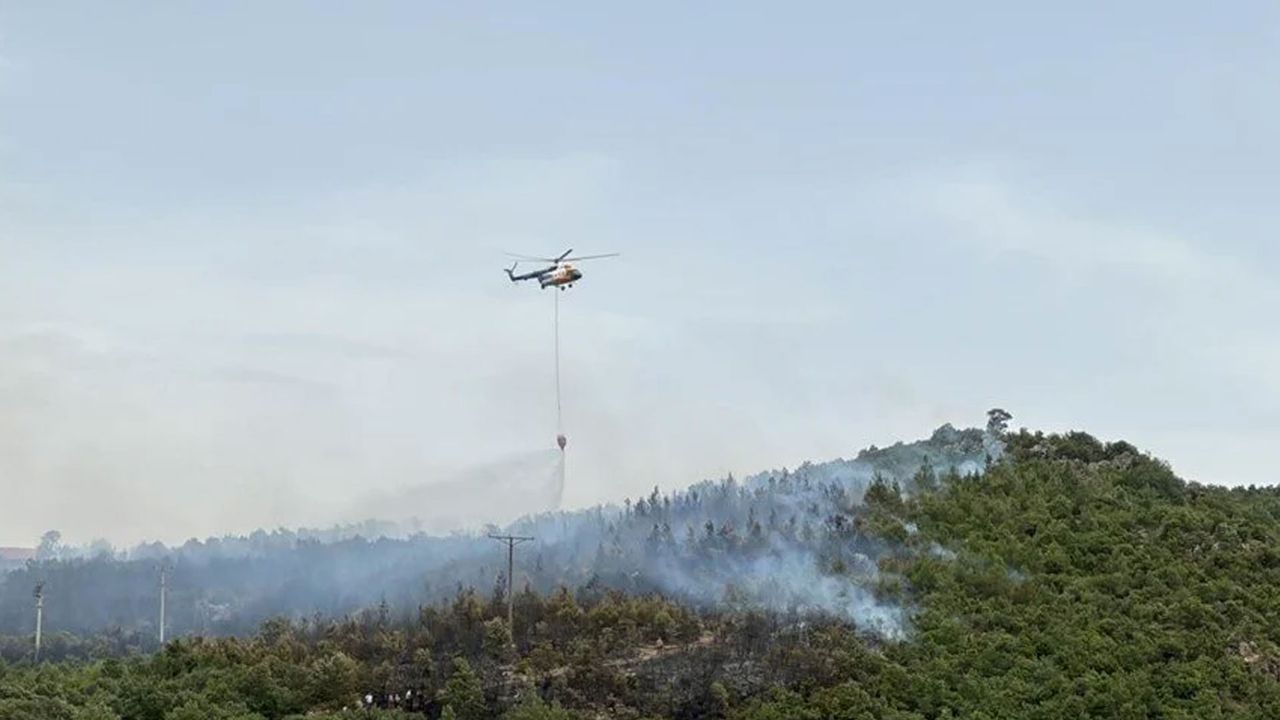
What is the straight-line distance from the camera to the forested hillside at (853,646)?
61.9 meters

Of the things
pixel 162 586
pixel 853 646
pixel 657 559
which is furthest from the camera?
pixel 162 586

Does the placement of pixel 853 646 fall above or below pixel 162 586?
below

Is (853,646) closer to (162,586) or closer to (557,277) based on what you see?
(557,277)

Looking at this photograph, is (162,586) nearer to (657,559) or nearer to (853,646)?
(657,559)

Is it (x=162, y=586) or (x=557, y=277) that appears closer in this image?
(x=557, y=277)

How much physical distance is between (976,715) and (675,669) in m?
11.8

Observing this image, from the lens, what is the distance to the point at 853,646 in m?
65.3

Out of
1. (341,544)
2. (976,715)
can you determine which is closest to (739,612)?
(976,715)

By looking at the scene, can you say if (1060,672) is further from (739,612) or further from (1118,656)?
(739,612)

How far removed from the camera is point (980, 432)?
3826 inches

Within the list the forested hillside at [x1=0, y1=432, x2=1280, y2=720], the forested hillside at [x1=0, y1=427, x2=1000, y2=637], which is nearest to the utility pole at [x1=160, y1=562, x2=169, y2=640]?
the forested hillside at [x1=0, y1=427, x2=1000, y2=637]

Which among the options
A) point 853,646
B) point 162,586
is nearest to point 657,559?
point 853,646

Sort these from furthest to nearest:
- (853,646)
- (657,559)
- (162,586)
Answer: (162,586), (657,559), (853,646)

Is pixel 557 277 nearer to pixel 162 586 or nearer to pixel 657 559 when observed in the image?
pixel 657 559
